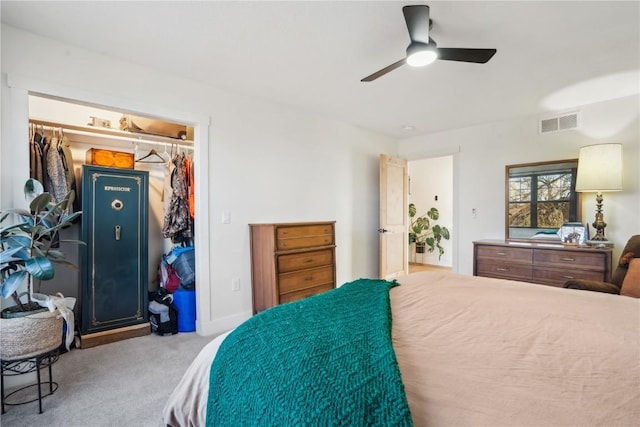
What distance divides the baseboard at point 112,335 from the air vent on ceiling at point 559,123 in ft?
16.0

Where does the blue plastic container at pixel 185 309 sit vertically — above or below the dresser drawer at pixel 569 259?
below

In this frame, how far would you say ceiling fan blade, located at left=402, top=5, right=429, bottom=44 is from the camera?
164cm

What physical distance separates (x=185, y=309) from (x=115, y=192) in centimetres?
128

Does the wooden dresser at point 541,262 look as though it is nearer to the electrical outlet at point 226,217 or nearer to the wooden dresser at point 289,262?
the wooden dresser at point 289,262

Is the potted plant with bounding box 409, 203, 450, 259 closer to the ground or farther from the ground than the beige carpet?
farther from the ground

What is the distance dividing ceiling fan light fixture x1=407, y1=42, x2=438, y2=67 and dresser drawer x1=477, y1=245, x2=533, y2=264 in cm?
243

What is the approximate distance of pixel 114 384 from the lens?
78.6 inches

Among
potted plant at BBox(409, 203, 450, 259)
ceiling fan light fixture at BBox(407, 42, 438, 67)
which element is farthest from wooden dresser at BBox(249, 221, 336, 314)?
potted plant at BBox(409, 203, 450, 259)

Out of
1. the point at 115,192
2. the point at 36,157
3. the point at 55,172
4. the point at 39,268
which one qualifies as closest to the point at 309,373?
the point at 39,268

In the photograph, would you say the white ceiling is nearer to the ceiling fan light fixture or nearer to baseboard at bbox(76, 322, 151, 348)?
the ceiling fan light fixture

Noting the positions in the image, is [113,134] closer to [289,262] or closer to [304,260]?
[289,262]

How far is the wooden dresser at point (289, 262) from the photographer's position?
2.83 m

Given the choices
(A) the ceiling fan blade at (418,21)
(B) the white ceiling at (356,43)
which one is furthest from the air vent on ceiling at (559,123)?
(A) the ceiling fan blade at (418,21)

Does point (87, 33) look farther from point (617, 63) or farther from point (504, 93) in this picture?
point (617, 63)
